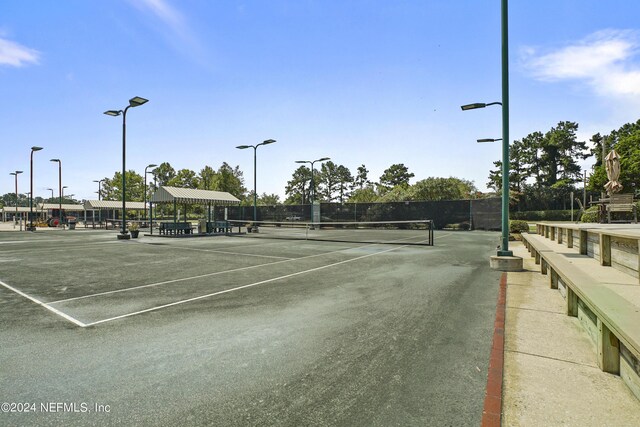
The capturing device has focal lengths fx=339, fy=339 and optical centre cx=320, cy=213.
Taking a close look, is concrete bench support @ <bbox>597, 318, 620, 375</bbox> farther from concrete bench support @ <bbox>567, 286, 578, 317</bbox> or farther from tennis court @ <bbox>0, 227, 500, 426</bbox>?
concrete bench support @ <bbox>567, 286, 578, 317</bbox>

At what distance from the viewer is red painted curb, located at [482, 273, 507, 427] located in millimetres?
2657

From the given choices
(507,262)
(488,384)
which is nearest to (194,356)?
(488,384)

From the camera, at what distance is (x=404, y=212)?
117ft

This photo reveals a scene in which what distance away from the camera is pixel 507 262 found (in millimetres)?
9633

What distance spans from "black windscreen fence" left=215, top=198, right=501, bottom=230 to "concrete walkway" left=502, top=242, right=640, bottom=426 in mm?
27430

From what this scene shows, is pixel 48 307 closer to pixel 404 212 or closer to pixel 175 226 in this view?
pixel 175 226

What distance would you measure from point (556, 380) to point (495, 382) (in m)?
0.64

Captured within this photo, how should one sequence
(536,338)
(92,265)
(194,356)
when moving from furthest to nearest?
(92,265) < (536,338) < (194,356)

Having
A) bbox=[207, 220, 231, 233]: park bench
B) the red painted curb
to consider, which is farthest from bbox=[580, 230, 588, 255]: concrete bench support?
bbox=[207, 220, 231, 233]: park bench

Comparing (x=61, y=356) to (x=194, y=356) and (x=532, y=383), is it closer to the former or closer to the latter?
(x=194, y=356)

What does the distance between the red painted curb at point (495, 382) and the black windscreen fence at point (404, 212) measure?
92.1 feet

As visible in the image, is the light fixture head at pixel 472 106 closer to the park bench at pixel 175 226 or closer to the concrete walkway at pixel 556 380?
the concrete walkway at pixel 556 380

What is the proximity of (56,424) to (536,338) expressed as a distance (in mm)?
5182

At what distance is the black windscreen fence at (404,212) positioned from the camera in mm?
30516
